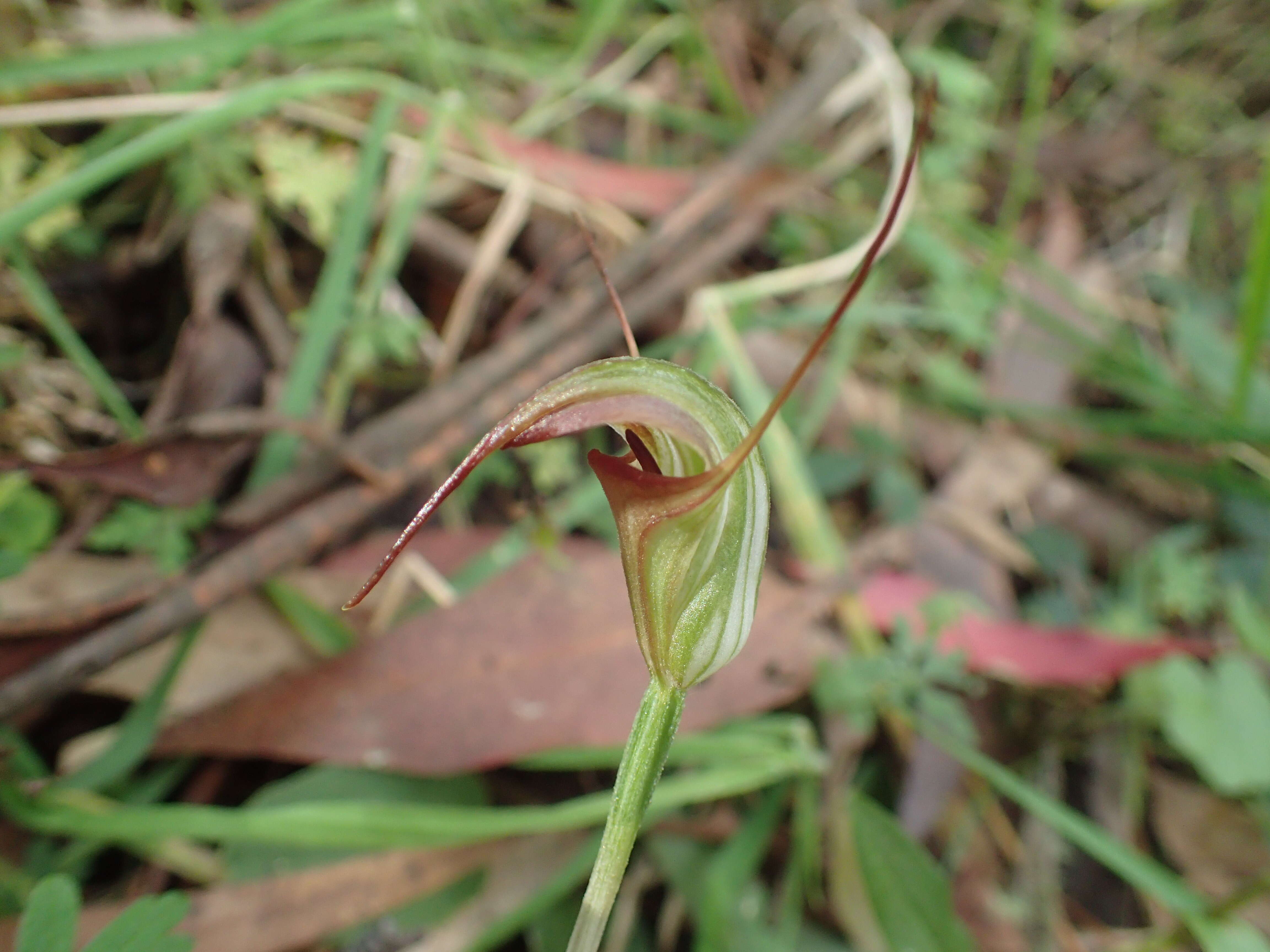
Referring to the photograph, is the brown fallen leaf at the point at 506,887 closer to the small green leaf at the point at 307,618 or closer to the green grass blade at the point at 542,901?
the green grass blade at the point at 542,901

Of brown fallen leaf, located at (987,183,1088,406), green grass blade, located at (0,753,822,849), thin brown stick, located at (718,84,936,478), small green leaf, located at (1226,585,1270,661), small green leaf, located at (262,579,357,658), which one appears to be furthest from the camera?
brown fallen leaf, located at (987,183,1088,406)

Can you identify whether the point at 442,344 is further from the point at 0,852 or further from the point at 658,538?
the point at 658,538

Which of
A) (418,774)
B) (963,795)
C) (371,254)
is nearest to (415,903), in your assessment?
(418,774)

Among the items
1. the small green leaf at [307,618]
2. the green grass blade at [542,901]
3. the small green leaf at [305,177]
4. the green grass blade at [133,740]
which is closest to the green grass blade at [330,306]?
the small green leaf at [305,177]

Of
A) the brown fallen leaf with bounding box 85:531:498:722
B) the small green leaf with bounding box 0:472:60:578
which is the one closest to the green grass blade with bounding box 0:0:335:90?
the small green leaf with bounding box 0:472:60:578

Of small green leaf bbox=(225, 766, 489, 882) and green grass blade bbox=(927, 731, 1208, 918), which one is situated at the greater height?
small green leaf bbox=(225, 766, 489, 882)

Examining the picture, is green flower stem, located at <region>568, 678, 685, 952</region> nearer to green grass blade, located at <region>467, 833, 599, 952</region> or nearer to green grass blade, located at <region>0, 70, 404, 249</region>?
green grass blade, located at <region>467, 833, 599, 952</region>

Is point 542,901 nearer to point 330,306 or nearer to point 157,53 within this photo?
point 330,306
